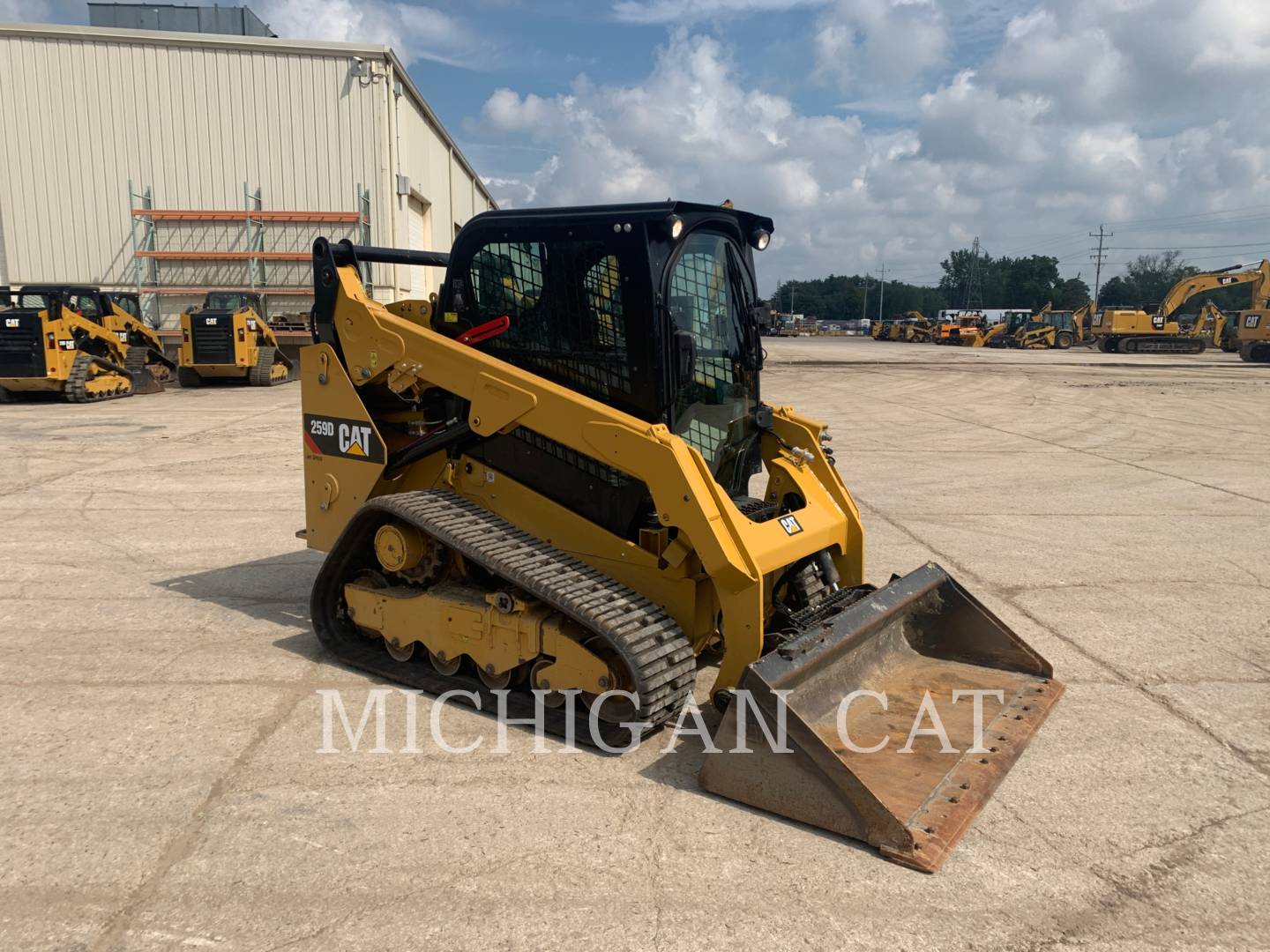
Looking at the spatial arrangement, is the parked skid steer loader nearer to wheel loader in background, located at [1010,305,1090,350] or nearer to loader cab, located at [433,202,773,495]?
loader cab, located at [433,202,773,495]

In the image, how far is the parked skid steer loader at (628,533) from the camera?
3.72 m

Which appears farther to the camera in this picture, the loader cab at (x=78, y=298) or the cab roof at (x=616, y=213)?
the loader cab at (x=78, y=298)

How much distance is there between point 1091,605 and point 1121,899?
135 inches

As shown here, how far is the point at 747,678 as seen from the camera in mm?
3416

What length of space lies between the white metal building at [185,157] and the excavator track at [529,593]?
23.2 m

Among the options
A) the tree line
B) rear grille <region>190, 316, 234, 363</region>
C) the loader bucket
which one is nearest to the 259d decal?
the loader bucket

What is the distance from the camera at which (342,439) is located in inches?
198

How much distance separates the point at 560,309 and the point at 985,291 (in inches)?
5241

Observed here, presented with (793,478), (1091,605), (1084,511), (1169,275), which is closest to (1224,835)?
(793,478)

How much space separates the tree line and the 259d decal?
10000 centimetres

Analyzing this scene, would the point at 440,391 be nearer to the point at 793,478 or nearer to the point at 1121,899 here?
the point at 793,478

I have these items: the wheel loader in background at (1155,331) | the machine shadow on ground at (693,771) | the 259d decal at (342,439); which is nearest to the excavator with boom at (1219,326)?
the wheel loader in background at (1155,331)

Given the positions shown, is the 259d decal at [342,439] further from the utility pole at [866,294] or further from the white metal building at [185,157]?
the utility pole at [866,294]

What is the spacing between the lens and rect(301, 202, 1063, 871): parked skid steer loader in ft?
12.2
